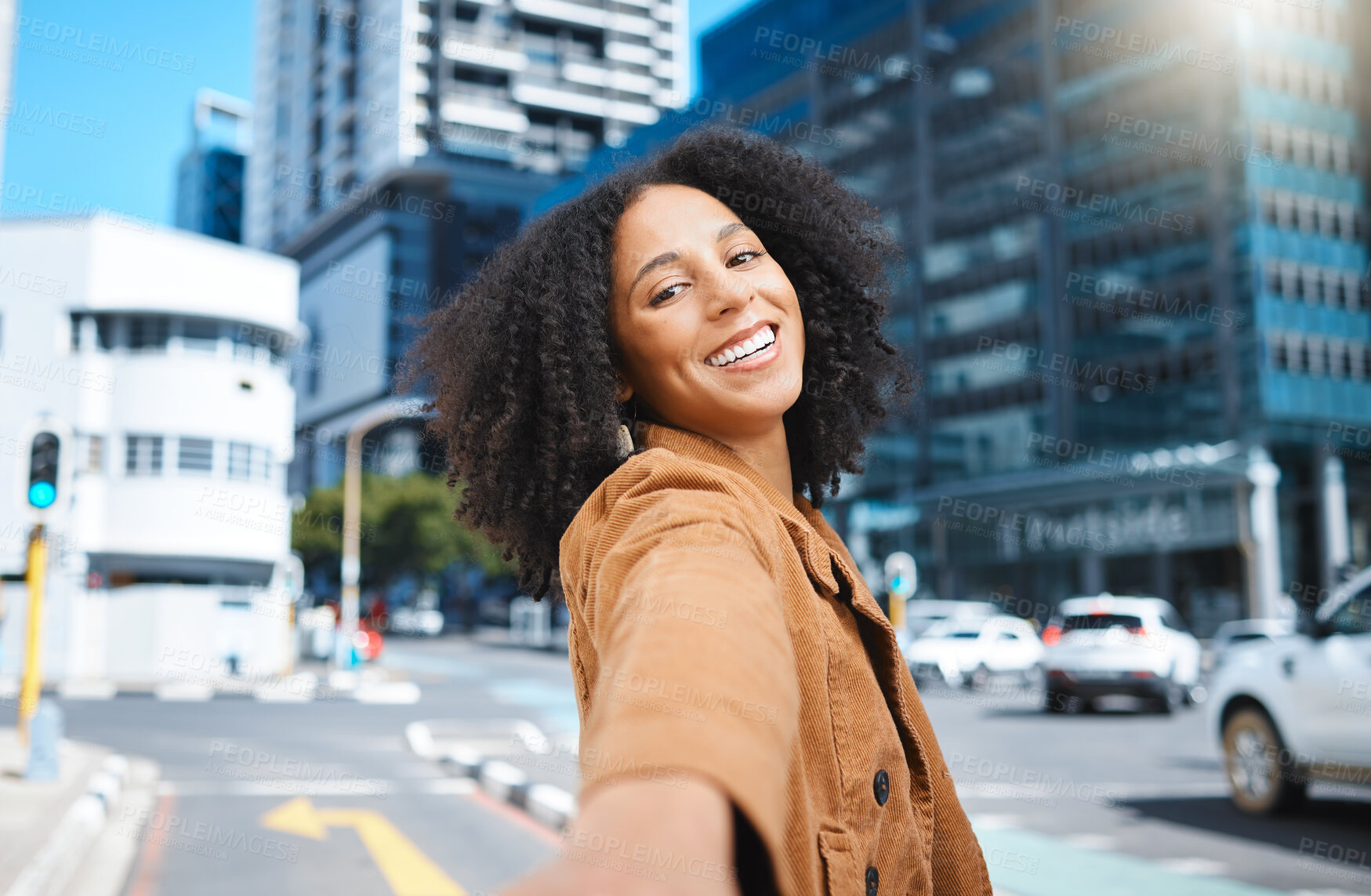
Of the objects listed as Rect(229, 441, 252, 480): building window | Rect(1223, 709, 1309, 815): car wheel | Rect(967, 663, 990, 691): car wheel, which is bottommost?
Rect(967, 663, 990, 691): car wheel

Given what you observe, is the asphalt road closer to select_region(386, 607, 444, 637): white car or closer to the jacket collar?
the jacket collar

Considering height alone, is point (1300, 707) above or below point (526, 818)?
above

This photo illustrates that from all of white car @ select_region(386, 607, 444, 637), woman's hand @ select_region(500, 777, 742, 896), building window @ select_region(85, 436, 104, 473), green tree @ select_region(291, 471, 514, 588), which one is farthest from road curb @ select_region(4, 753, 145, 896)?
white car @ select_region(386, 607, 444, 637)

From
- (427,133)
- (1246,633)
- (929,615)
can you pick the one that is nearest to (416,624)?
(929,615)

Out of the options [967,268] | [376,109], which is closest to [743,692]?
[967,268]

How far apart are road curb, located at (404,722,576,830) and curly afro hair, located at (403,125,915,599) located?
4.81 metres

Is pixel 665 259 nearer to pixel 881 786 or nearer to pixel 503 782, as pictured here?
pixel 881 786

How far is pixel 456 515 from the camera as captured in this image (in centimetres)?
218

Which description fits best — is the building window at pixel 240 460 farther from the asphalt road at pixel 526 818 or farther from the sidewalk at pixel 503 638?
the asphalt road at pixel 526 818

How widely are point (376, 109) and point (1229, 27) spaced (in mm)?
65288

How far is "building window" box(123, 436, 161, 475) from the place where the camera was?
28359 millimetres

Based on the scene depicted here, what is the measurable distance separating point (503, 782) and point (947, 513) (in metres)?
35.9

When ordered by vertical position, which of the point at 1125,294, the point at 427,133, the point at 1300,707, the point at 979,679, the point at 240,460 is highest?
the point at 427,133

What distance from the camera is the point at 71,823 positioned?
730cm
